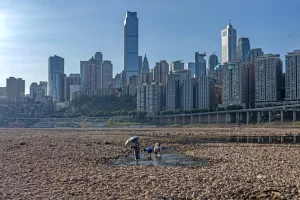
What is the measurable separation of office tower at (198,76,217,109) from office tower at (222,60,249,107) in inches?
321

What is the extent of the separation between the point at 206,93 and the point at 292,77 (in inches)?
1639

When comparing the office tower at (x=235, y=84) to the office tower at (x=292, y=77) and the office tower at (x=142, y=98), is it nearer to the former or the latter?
the office tower at (x=292, y=77)

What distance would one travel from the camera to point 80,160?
19750mm

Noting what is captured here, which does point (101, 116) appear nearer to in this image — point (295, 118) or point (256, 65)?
point (256, 65)

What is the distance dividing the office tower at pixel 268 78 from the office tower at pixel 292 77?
4576 mm

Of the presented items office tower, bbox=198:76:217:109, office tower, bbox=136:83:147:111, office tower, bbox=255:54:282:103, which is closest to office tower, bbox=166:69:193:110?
office tower, bbox=198:76:217:109

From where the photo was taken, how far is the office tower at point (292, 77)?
430 ft

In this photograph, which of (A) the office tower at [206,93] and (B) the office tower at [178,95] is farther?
(B) the office tower at [178,95]

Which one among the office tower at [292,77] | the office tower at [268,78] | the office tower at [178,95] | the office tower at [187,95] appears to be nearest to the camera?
the office tower at [292,77]

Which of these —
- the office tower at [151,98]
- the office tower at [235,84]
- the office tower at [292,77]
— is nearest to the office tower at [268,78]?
the office tower at [292,77]

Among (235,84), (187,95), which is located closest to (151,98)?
(187,95)

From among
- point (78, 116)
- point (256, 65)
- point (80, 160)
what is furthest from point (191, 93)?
point (80, 160)

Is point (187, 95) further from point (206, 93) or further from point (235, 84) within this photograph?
point (235, 84)

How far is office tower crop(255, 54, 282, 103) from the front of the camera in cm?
13850
